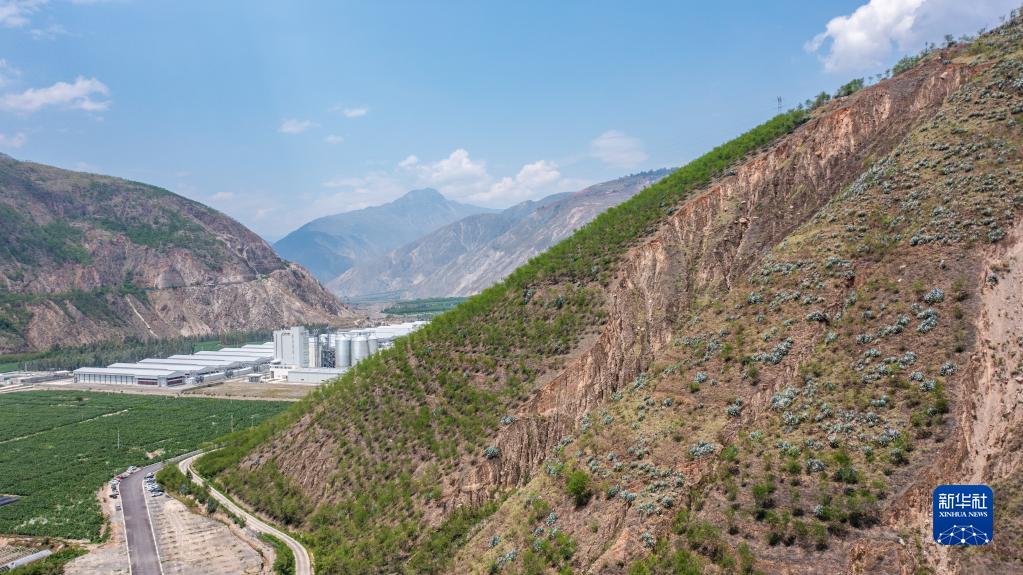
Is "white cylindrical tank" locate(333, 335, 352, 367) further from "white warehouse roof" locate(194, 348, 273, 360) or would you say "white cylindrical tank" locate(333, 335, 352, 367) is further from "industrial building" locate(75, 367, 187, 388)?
"white warehouse roof" locate(194, 348, 273, 360)

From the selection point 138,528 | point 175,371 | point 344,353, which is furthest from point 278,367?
Result: point 138,528

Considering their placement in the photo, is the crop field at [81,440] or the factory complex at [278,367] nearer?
the crop field at [81,440]

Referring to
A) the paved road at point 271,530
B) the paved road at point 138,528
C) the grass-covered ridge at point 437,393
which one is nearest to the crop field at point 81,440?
the paved road at point 138,528

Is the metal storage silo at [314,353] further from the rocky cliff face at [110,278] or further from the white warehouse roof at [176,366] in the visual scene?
the rocky cliff face at [110,278]

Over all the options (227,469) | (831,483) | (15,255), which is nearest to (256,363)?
(227,469)

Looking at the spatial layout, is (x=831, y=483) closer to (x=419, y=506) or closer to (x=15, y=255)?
(x=419, y=506)
